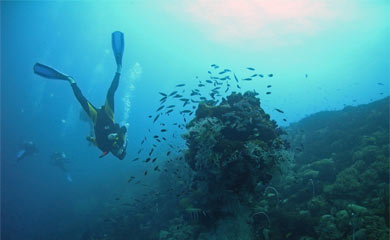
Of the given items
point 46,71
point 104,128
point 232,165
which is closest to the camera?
point 232,165

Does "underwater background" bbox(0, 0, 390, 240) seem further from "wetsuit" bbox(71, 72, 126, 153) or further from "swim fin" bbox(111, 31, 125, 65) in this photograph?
"swim fin" bbox(111, 31, 125, 65)

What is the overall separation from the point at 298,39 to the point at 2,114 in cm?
9705

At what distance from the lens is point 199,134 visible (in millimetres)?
6234

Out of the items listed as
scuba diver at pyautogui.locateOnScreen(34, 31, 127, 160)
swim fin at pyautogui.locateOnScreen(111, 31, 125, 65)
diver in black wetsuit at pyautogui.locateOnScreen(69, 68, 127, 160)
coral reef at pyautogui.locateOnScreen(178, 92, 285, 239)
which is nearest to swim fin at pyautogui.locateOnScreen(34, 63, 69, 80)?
scuba diver at pyautogui.locateOnScreen(34, 31, 127, 160)

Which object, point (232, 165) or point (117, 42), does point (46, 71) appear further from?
point (232, 165)

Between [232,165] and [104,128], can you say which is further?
[104,128]

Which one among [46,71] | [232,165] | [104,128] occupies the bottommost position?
[232,165]

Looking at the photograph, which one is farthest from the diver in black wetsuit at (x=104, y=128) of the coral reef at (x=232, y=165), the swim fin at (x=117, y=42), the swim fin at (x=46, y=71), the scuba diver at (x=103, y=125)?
the coral reef at (x=232, y=165)

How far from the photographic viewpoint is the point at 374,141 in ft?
28.8

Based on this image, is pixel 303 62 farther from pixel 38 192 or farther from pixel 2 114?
pixel 2 114

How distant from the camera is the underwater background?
5.82 meters

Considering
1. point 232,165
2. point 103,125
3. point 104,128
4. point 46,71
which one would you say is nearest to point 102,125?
point 103,125

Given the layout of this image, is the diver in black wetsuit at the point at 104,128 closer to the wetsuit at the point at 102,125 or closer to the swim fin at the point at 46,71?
the wetsuit at the point at 102,125

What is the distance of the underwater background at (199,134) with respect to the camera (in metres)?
5.82
